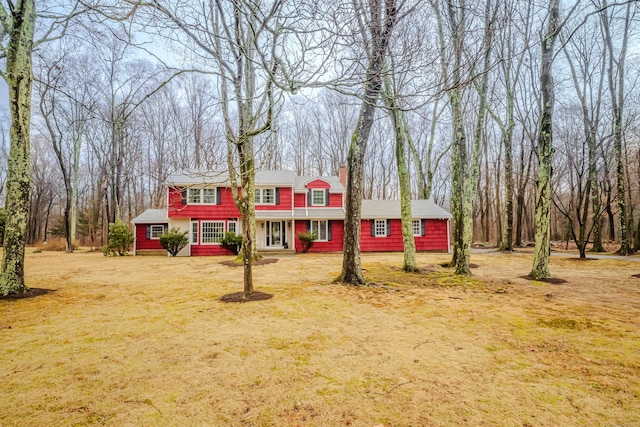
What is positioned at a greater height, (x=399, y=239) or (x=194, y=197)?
(x=194, y=197)

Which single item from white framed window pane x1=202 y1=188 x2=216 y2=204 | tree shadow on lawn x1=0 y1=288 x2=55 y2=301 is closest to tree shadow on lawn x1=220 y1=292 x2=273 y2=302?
tree shadow on lawn x1=0 y1=288 x2=55 y2=301

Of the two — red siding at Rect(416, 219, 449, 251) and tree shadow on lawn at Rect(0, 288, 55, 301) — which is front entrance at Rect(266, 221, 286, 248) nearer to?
red siding at Rect(416, 219, 449, 251)

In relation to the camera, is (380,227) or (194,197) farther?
(380,227)

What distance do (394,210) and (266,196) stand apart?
29.2ft

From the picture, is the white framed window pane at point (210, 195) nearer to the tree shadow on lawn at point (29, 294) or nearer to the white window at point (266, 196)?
the white window at point (266, 196)

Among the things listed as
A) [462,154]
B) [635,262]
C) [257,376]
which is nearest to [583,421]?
[257,376]


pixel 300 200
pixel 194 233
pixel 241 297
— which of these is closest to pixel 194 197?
pixel 194 233

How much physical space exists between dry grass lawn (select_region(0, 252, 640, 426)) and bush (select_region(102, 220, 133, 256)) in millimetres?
12031

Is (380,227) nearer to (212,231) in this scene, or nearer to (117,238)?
(212,231)

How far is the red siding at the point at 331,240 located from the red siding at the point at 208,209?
161 inches

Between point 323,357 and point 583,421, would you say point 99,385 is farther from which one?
point 583,421

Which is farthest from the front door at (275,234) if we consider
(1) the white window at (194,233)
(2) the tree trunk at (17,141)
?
(2) the tree trunk at (17,141)

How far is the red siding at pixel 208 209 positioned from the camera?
18.5 m

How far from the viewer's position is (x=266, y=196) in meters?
19.8
